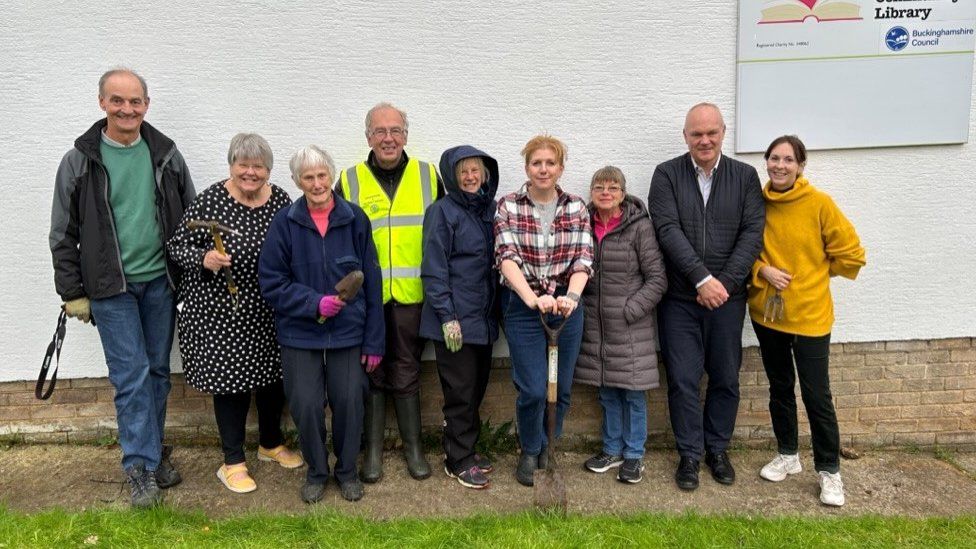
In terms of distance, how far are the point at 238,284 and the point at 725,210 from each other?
2.57 m

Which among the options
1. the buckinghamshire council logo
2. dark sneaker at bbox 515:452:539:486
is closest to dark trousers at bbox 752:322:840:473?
dark sneaker at bbox 515:452:539:486

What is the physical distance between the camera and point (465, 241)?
134 inches

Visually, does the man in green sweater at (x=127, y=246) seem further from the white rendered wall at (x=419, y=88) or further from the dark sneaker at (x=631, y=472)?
the dark sneaker at (x=631, y=472)

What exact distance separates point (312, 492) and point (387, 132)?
1.94 m

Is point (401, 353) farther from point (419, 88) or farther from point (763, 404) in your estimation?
point (763, 404)

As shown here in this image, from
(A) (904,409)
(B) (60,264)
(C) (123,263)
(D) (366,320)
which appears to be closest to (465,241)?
(D) (366,320)

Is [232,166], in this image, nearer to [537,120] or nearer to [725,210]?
[537,120]

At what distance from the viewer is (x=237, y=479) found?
3.56 meters

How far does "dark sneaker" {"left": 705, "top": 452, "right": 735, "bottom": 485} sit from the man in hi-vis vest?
1625 mm

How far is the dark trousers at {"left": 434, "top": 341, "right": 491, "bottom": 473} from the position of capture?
3511mm

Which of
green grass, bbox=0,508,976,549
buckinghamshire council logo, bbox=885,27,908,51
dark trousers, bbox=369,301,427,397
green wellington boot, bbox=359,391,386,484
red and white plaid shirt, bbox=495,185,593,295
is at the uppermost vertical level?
buckinghamshire council logo, bbox=885,27,908,51

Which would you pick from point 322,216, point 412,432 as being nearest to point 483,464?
point 412,432

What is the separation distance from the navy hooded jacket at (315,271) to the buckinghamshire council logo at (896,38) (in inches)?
123

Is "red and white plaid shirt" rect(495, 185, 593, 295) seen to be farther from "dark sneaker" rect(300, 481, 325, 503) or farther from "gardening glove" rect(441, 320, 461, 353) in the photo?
"dark sneaker" rect(300, 481, 325, 503)
